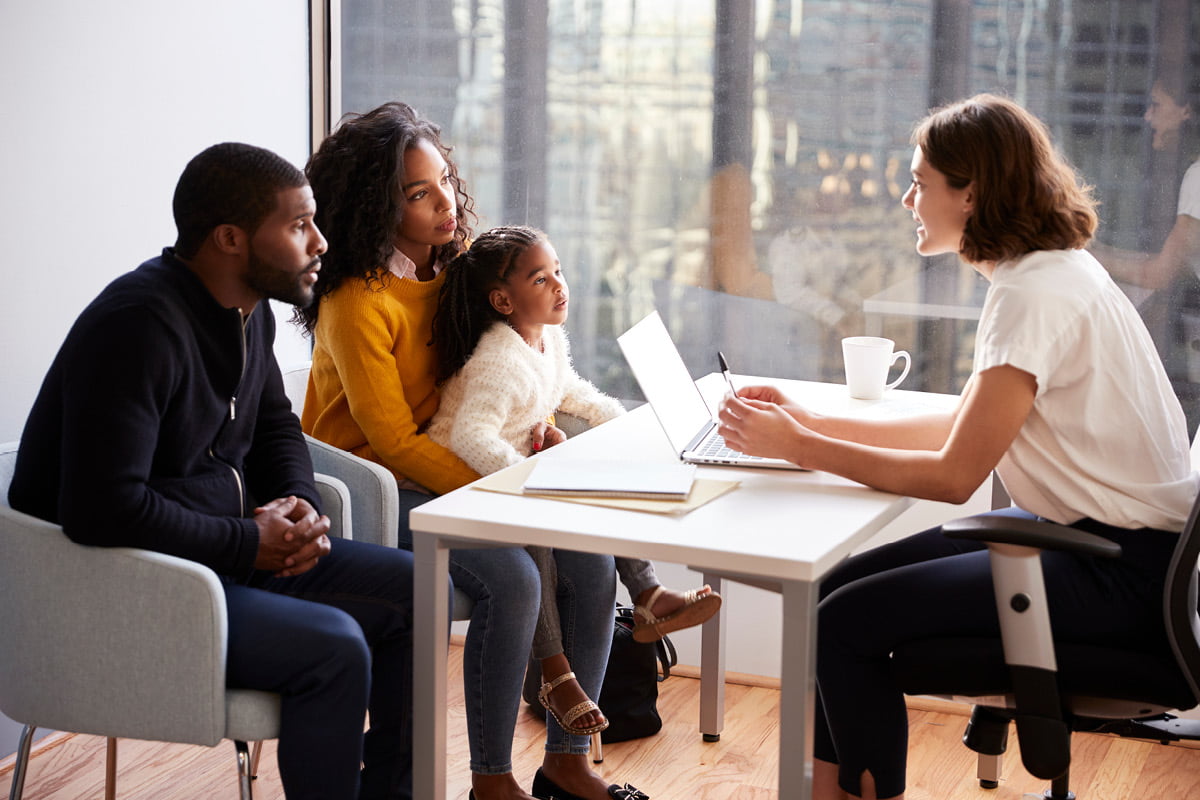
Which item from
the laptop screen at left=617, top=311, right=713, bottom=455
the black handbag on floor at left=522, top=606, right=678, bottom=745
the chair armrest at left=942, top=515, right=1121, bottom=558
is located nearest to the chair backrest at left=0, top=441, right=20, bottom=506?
the laptop screen at left=617, top=311, right=713, bottom=455

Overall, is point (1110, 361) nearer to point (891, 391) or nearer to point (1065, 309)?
point (1065, 309)

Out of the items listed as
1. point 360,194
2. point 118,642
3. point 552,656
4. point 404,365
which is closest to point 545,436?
point 404,365

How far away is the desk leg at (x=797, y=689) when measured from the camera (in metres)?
1.50

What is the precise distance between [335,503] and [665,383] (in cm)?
60

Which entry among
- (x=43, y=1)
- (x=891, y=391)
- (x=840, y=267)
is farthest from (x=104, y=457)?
(x=840, y=267)

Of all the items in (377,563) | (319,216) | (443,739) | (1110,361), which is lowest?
(443,739)

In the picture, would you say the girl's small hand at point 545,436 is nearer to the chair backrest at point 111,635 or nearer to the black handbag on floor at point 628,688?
the black handbag on floor at point 628,688

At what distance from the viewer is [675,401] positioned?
83.7 inches

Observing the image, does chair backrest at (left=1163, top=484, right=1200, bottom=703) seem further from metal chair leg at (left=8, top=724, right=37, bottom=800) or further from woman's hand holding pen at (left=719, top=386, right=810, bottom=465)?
metal chair leg at (left=8, top=724, right=37, bottom=800)

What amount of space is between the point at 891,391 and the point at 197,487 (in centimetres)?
137

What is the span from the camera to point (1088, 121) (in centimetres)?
270

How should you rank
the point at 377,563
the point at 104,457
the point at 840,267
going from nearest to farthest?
the point at 104,457 → the point at 377,563 → the point at 840,267

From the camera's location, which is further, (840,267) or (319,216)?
(840,267)

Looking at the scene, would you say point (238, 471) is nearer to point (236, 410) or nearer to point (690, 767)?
point (236, 410)
